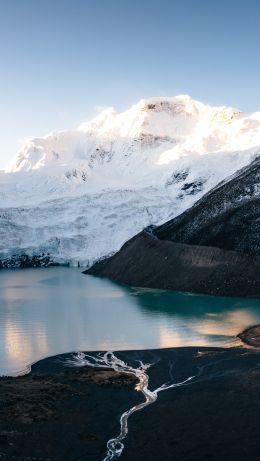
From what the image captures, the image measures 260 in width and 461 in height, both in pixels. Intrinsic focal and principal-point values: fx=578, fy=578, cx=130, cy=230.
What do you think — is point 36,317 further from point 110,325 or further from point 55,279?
point 55,279

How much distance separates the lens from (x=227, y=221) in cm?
10138

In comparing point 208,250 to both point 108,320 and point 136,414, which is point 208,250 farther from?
point 136,414

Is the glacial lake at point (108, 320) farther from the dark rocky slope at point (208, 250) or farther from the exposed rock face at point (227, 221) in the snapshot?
the exposed rock face at point (227, 221)

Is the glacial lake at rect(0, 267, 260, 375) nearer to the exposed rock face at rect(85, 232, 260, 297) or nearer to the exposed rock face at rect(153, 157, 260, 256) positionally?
the exposed rock face at rect(85, 232, 260, 297)

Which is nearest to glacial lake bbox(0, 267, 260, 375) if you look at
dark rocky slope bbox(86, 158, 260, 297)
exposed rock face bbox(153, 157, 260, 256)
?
dark rocky slope bbox(86, 158, 260, 297)

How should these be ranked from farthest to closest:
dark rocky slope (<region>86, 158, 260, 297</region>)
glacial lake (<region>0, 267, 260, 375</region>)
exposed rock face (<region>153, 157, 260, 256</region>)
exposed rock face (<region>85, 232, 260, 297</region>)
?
1. exposed rock face (<region>153, 157, 260, 256</region>)
2. dark rocky slope (<region>86, 158, 260, 297</region>)
3. exposed rock face (<region>85, 232, 260, 297</region>)
4. glacial lake (<region>0, 267, 260, 375</region>)

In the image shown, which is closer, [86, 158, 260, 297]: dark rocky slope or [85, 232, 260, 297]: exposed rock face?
[85, 232, 260, 297]: exposed rock face

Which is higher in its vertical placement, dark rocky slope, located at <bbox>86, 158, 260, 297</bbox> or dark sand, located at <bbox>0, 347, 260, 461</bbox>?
dark rocky slope, located at <bbox>86, 158, 260, 297</bbox>

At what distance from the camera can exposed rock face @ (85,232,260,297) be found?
85938 mm

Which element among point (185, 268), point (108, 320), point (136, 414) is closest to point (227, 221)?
point (185, 268)

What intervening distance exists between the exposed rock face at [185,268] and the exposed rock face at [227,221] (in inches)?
90.9

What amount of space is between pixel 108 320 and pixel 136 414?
1379 inches

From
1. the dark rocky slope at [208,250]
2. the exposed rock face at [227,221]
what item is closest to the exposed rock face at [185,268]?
the dark rocky slope at [208,250]

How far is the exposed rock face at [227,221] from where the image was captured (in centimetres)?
9456
